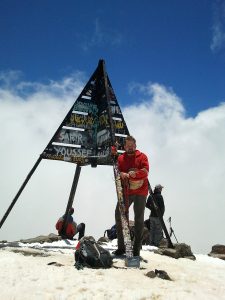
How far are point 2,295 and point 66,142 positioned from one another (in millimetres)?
5210

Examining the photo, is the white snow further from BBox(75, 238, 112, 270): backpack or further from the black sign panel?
the black sign panel

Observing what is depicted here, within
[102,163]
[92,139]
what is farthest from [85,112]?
[102,163]

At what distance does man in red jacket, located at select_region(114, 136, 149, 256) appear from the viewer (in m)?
5.98

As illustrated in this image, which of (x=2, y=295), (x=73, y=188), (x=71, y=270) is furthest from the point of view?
(x=73, y=188)

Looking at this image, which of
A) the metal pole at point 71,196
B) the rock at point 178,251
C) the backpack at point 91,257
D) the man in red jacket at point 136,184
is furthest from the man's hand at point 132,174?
the metal pole at point 71,196

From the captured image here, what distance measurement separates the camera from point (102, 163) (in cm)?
864

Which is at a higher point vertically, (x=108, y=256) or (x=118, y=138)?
(x=118, y=138)

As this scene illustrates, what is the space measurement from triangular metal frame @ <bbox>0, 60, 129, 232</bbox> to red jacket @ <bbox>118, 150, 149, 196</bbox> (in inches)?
72.9

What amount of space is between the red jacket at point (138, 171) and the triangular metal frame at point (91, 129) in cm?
185

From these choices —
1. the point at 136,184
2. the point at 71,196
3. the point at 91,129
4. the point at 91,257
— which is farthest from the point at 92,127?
the point at 91,257

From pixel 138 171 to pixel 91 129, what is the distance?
3.21m

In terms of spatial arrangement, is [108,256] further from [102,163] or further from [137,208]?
[102,163]

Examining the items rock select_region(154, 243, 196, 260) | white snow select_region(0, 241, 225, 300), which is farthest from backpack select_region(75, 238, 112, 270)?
rock select_region(154, 243, 196, 260)

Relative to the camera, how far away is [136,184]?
6.09 meters
